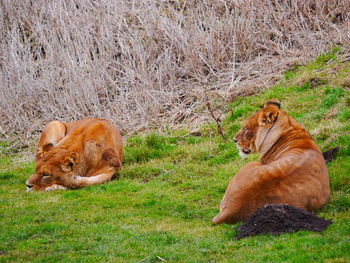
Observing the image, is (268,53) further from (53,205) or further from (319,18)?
(53,205)

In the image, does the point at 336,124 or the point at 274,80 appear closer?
the point at 336,124

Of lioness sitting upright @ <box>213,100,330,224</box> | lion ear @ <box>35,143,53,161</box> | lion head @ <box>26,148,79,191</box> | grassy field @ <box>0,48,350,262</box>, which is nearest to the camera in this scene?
grassy field @ <box>0,48,350,262</box>

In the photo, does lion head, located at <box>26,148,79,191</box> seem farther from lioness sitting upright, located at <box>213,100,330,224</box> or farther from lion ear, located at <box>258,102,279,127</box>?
lioness sitting upright, located at <box>213,100,330,224</box>

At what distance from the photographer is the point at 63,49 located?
1852 centimetres

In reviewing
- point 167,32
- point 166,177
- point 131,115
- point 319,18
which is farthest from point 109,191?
point 319,18

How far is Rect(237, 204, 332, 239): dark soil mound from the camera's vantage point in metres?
7.33

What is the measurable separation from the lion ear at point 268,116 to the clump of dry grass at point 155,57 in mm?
6432

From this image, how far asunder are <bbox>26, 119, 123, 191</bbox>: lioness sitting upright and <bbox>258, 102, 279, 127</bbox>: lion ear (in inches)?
151

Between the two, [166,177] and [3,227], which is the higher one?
[3,227]

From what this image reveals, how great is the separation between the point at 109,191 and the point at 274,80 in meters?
6.61

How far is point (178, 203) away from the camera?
33.5 ft

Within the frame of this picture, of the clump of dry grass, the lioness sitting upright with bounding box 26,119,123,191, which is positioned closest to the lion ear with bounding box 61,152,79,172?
the lioness sitting upright with bounding box 26,119,123,191

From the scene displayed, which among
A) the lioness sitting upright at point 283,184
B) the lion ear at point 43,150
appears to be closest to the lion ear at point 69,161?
the lion ear at point 43,150

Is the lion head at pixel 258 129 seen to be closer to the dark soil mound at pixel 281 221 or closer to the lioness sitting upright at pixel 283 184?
the lioness sitting upright at pixel 283 184
